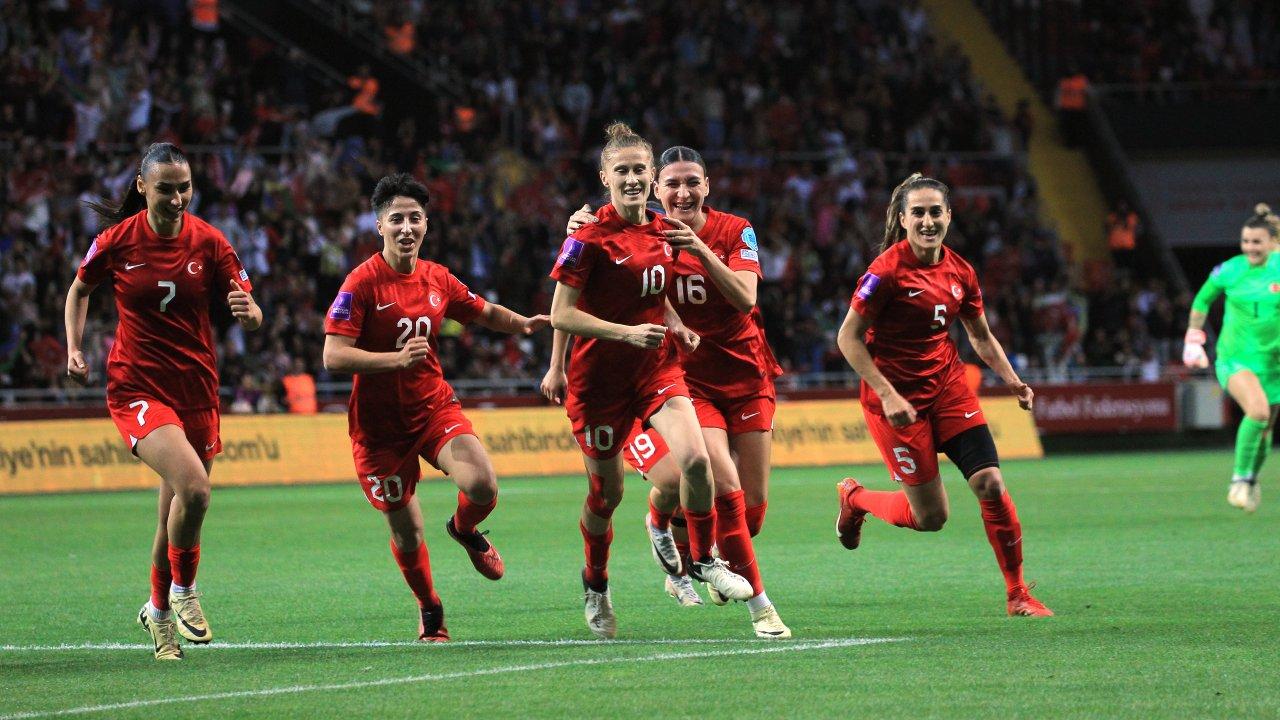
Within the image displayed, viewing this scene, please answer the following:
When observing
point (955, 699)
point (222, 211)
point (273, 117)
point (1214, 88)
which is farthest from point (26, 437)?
point (1214, 88)

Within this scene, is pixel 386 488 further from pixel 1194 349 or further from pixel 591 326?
pixel 1194 349

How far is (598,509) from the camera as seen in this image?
8922 mm

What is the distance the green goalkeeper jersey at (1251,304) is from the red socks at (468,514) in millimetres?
8482

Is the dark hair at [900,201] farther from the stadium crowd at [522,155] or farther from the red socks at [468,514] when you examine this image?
the stadium crowd at [522,155]

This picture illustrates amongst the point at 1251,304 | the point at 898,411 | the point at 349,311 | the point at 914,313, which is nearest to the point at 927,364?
the point at 914,313

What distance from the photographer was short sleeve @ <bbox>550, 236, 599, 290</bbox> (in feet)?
27.6

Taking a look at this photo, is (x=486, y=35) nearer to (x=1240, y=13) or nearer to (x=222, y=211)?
(x=222, y=211)

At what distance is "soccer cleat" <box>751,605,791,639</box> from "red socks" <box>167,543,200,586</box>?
9.11 ft

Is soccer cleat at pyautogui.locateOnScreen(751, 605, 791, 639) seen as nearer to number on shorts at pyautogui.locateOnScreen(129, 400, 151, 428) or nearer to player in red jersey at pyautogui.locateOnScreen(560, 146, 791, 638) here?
player in red jersey at pyautogui.locateOnScreen(560, 146, 791, 638)

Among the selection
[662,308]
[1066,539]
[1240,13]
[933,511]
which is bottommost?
[1066,539]

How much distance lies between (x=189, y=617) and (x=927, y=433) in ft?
13.3

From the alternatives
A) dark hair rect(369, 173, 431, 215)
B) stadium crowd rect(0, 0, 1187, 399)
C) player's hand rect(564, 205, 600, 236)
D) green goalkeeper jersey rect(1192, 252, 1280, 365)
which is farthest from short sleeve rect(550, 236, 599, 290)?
stadium crowd rect(0, 0, 1187, 399)

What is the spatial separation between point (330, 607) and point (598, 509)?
2004 mm

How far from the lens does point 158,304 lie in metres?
8.42
